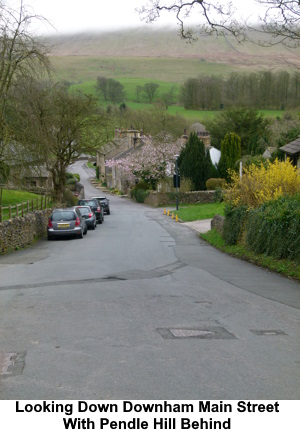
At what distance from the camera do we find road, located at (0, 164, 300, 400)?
5.63 metres

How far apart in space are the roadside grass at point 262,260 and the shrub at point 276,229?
22 cm

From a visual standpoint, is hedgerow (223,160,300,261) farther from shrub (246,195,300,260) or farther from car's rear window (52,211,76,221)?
car's rear window (52,211,76,221)

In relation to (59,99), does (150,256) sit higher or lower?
lower

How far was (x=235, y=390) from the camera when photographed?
17.9ft

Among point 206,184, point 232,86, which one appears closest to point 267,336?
point 206,184

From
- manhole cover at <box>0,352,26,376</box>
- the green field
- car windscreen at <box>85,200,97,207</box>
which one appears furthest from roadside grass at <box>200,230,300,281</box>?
the green field

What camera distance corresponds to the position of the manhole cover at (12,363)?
20.0 feet

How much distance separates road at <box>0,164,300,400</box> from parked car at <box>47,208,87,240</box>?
1020 centimetres

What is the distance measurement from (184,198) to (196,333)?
53782mm

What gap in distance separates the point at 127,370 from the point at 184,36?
9.69 m

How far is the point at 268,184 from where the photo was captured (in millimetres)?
19703

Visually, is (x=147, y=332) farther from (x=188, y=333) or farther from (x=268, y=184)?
(x=268, y=184)

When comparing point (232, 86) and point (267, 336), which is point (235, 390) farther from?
point (232, 86)

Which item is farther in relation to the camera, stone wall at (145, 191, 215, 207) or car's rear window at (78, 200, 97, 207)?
stone wall at (145, 191, 215, 207)
